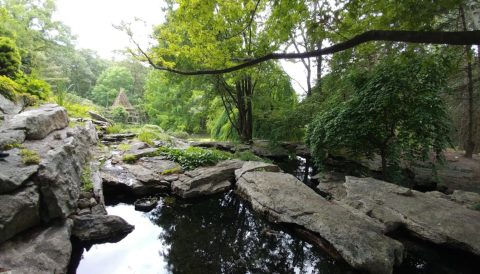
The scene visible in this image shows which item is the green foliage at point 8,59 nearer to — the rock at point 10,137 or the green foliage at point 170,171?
the rock at point 10,137

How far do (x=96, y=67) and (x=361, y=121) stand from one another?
45.1 m

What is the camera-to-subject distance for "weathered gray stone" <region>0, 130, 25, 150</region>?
9.85ft

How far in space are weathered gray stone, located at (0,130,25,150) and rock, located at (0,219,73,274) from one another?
1464 millimetres

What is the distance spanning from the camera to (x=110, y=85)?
3109 centimetres

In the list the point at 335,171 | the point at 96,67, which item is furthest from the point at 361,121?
the point at 96,67

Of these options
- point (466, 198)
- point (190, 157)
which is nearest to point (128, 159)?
point (190, 157)

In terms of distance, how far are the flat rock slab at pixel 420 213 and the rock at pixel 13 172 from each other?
16.8ft

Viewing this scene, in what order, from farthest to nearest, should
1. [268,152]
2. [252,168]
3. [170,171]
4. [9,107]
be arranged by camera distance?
[268,152] → [252,168] → [170,171] → [9,107]

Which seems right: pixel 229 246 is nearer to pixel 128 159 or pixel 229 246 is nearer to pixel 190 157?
pixel 190 157

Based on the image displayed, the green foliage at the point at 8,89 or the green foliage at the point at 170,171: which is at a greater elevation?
the green foliage at the point at 8,89

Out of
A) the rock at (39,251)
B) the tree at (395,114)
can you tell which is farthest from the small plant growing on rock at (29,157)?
the tree at (395,114)

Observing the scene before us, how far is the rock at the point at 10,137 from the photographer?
9.84 feet

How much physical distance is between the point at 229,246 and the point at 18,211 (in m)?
2.63

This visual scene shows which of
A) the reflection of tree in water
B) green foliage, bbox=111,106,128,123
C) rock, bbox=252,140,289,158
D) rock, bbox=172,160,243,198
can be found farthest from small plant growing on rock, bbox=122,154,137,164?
green foliage, bbox=111,106,128,123
